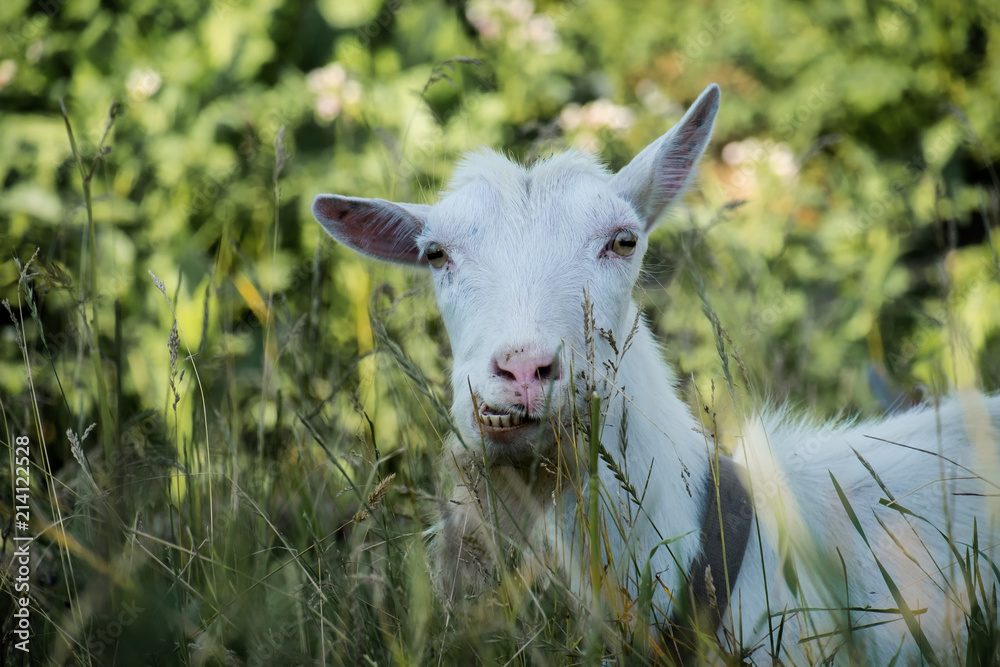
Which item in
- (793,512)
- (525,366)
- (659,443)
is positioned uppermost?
(525,366)

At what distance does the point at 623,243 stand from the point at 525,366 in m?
0.68

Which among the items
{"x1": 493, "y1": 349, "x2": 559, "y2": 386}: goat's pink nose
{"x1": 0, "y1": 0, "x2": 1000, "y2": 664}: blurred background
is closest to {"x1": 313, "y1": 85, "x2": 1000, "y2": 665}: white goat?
{"x1": 493, "y1": 349, "x2": 559, "y2": 386}: goat's pink nose

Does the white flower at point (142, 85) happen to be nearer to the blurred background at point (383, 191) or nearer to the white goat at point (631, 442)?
the blurred background at point (383, 191)

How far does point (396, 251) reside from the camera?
2.89 metres

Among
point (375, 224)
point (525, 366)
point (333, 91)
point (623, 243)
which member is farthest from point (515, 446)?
point (333, 91)

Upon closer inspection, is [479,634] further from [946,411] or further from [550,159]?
[946,411]

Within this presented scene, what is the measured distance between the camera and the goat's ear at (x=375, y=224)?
270 centimetres

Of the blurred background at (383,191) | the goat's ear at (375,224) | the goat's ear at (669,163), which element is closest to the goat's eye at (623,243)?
the goat's ear at (669,163)

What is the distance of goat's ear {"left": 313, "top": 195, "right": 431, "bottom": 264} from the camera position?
2.70 meters

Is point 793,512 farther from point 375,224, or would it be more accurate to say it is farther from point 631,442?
point 375,224

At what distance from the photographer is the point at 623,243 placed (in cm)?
245

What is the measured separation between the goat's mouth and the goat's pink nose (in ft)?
0.25

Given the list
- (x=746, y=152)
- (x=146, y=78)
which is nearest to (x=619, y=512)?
(x=146, y=78)

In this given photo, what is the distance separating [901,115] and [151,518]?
6168 mm
